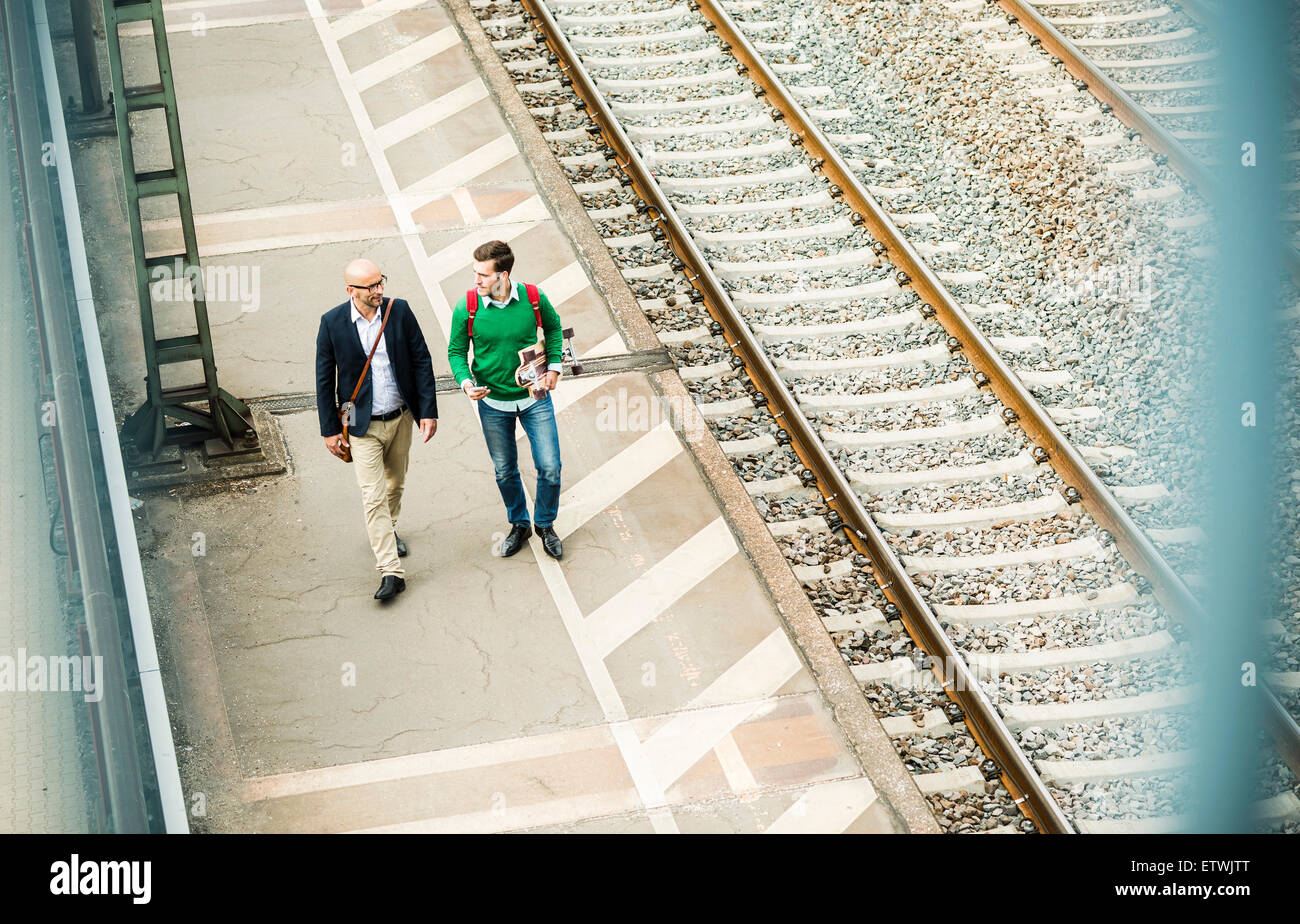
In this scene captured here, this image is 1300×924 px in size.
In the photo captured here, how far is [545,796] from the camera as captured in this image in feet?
24.1

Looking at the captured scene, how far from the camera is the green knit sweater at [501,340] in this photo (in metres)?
8.08

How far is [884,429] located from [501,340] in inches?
120

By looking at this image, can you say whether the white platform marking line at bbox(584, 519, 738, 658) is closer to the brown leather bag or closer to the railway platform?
the railway platform

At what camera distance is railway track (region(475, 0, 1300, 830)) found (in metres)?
7.82

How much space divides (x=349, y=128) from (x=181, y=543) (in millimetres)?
5706

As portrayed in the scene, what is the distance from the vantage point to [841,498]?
9.19 metres

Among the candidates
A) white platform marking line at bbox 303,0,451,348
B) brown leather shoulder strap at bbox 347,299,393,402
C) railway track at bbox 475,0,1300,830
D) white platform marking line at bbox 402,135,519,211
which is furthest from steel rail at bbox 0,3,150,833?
railway track at bbox 475,0,1300,830

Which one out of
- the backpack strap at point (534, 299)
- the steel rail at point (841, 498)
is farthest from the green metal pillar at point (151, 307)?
the steel rail at point (841, 498)

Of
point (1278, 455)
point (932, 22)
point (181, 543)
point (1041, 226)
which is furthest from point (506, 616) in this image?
point (932, 22)

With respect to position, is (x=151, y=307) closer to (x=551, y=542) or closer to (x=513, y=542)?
(x=513, y=542)

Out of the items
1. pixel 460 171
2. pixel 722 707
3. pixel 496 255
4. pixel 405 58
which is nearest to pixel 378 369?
pixel 496 255

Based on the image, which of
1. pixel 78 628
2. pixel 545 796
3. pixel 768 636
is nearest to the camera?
pixel 78 628

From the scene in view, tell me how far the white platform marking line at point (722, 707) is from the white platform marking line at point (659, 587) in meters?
0.65

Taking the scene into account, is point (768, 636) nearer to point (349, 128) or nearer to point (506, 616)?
point (506, 616)
